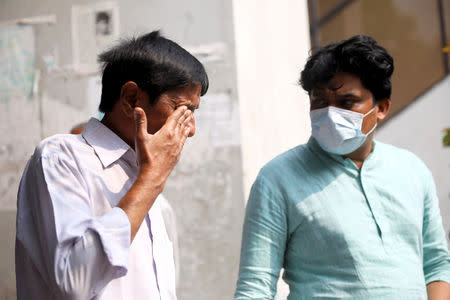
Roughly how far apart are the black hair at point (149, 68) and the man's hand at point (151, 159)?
8 centimetres

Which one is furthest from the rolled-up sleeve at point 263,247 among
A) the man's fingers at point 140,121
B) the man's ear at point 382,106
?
the man's fingers at point 140,121

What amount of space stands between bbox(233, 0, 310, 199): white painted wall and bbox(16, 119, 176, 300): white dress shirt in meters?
2.26

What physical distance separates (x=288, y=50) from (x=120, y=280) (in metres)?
2.99

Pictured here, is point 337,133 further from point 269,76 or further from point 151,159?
point 269,76

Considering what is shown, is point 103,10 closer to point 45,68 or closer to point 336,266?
point 45,68

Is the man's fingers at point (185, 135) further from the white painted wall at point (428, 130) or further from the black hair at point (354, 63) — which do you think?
the white painted wall at point (428, 130)

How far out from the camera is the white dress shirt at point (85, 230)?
1.16m

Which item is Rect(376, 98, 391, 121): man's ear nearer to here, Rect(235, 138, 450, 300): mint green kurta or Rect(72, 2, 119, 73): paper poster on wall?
Rect(235, 138, 450, 300): mint green kurta

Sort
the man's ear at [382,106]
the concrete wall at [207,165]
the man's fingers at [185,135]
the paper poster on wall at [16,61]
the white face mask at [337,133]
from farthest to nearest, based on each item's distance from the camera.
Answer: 1. the paper poster on wall at [16,61]
2. the concrete wall at [207,165]
3. the man's ear at [382,106]
4. the white face mask at [337,133]
5. the man's fingers at [185,135]

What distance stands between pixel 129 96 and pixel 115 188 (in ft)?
0.77

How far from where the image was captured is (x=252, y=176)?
12.2 ft

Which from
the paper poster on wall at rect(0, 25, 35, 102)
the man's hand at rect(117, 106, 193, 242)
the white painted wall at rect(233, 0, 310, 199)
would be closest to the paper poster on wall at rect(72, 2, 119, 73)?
the paper poster on wall at rect(0, 25, 35, 102)

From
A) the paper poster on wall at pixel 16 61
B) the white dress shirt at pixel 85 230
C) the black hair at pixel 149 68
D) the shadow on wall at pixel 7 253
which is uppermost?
the paper poster on wall at pixel 16 61

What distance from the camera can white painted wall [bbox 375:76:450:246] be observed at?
429 cm
